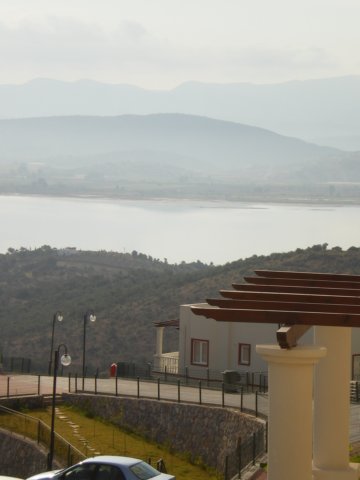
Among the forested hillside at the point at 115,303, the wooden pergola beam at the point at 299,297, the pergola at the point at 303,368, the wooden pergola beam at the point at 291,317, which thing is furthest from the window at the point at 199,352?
the wooden pergola beam at the point at 291,317

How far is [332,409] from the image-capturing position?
18.5 meters

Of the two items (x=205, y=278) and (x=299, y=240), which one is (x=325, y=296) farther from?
(x=299, y=240)

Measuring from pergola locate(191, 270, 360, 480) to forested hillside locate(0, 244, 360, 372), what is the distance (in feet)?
150

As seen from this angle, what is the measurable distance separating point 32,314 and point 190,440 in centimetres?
5653

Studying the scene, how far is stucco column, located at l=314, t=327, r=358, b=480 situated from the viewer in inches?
724

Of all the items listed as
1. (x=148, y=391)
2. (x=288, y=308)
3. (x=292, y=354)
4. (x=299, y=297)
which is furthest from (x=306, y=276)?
(x=148, y=391)

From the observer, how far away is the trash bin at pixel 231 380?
36.2m

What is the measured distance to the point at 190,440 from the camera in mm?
30578

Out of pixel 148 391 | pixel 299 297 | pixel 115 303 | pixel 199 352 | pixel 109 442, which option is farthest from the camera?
pixel 115 303

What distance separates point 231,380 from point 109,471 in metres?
17.3

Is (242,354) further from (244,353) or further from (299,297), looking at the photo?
(299,297)

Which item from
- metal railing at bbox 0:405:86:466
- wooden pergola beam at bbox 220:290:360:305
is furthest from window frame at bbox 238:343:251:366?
wooden pergola beam at bbox 220:290:360:305

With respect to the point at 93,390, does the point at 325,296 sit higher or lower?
higher

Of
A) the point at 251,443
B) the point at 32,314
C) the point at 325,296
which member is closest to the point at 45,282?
the point at 32,314
